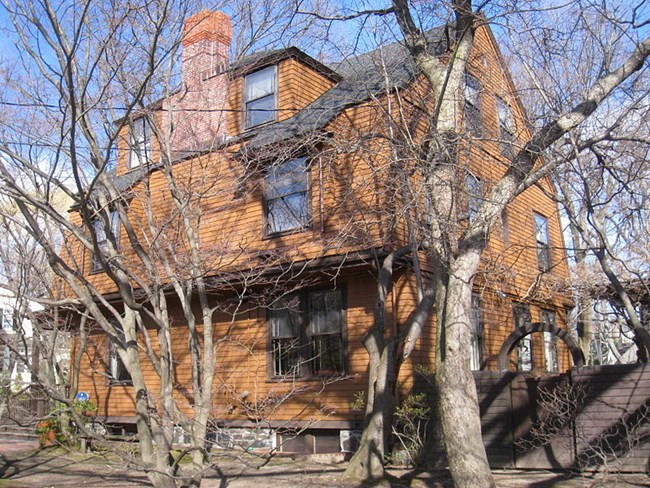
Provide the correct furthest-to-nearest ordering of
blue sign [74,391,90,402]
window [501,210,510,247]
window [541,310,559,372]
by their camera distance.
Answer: window [541,310,559,372]
window [501,210,510,247]
blue sign [74,391,90,402]

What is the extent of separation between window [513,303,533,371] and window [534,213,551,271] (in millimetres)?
1739

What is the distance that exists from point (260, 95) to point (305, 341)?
581cm

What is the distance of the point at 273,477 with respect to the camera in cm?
1048

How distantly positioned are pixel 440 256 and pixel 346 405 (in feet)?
17.7

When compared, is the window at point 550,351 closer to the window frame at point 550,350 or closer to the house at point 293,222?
the window frame at point 550,350

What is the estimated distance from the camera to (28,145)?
8477 mm

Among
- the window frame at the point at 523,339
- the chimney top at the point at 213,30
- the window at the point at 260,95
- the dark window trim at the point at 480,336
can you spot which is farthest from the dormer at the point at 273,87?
the window frame at the point at 523,339

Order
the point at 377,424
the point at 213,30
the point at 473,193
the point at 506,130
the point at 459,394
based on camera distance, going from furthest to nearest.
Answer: the point at 213,30 < the point at 473,193 < the point at 506,130 < the point at 377,424 < the point at 459,394

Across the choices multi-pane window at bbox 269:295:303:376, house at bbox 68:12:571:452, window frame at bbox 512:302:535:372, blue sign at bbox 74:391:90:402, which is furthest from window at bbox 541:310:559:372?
blue sign at bbox 74:391:90:402

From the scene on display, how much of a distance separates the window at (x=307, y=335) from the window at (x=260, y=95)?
167 inches

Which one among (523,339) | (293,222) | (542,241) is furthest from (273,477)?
(542,241)

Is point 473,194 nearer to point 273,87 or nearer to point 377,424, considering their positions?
point 377,424

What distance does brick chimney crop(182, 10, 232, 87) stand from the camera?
522 inches

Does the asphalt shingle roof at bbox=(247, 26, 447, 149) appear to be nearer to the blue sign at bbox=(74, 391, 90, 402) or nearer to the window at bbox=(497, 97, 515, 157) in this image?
the window at bbox=(497, 97, 515, 157)
